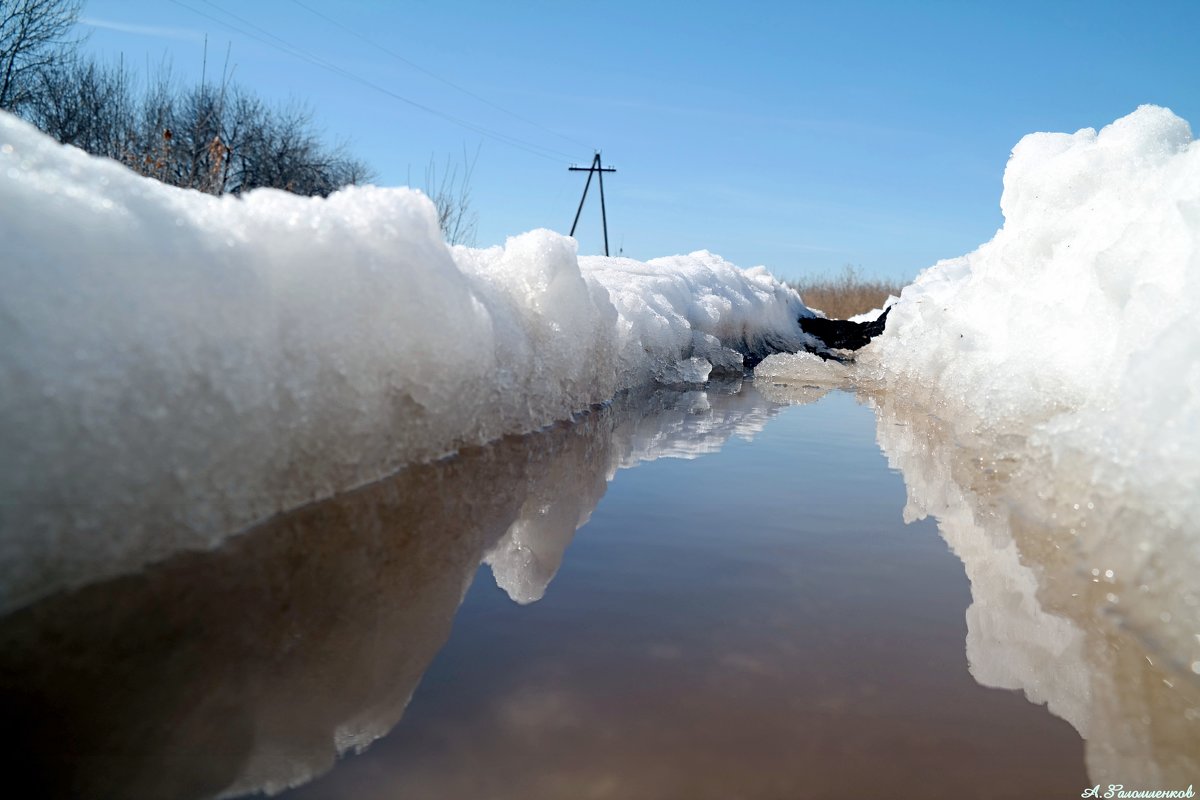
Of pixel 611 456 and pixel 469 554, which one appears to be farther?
pixel 611 456

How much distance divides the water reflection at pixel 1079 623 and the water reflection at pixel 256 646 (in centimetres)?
79

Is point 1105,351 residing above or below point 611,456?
above

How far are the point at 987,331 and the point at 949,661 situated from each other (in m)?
2.70

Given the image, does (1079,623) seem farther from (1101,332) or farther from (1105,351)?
(1101,332)

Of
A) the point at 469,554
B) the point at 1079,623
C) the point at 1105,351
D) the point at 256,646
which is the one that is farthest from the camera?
the point at 1105,351

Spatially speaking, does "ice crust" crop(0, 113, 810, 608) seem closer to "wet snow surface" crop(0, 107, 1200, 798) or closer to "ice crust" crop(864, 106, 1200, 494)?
"wet snow surface" crop(0, 107, 1200, 798)

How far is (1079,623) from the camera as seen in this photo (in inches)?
56.7

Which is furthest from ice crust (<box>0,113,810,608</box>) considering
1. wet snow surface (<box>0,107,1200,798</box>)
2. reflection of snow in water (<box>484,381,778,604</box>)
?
reflection of snow in water (<box>484,381,778,604</box>)

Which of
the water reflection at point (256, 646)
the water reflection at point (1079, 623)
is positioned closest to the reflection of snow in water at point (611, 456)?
the water reflection at point (256, 646)

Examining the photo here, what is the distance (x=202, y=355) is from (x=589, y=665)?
0.84 meters

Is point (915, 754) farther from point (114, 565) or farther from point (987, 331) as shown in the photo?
point (987, 331)

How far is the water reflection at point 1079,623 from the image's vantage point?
42.6 inches


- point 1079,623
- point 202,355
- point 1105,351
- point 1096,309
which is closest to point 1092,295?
point 1096,309

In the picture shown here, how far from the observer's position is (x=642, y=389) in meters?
5.08
